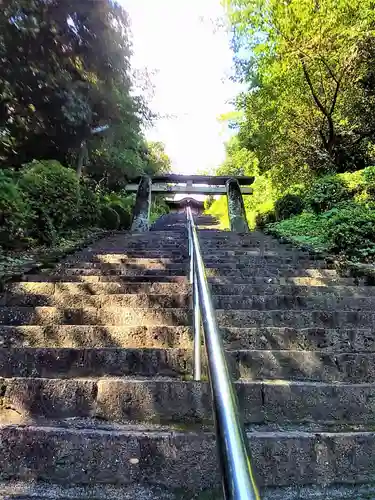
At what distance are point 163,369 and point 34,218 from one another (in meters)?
4.53

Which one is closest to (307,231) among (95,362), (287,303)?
(287,303)

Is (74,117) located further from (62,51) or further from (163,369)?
(163,369)

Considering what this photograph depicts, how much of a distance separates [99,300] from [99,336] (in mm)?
781

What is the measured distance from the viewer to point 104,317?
9.86 ft

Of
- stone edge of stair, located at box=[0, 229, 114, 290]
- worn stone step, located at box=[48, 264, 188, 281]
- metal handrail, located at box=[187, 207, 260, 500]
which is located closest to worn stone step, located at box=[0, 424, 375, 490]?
metal handrail, located at box=[187, 207, 260, 500]

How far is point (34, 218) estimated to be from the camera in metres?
6.09

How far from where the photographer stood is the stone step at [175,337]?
2.66 meters

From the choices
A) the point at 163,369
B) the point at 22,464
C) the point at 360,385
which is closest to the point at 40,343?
the point at 163,369

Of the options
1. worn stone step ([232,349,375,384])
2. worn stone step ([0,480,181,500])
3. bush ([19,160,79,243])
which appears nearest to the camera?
worn stone step ([0,480,181,500])

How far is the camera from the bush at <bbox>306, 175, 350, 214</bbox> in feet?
29.8

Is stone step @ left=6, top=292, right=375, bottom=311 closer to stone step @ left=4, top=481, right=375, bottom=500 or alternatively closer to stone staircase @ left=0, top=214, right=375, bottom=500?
stone staircase @ left=0, top=214, right=375, bottom=500

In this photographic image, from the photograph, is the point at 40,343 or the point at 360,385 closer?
the point at 360,385

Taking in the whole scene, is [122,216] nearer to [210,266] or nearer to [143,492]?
[210,266]

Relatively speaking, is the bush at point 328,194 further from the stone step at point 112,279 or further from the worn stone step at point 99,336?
the worn stone step at point 99,336
